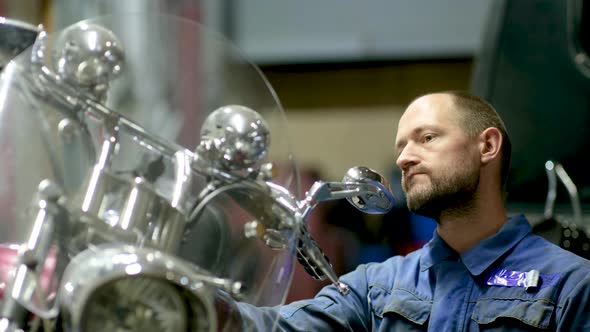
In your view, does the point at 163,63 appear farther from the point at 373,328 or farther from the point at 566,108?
the point at 566,108

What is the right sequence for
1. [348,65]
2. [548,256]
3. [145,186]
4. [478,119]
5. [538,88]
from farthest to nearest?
[348,65] < [538,88] < [478,119] < [548,256] < [145,186]

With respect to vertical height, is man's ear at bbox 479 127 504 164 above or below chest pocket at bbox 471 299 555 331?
above

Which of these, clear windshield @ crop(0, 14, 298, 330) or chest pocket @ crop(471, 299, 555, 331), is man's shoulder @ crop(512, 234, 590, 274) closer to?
chest pocket @ crop(471, 299, 555, 331)

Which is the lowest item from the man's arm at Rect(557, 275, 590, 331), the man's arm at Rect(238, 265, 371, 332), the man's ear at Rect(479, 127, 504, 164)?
the man's arm at Rect(238, 265, 371, 332)

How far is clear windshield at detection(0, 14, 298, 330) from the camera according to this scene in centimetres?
114

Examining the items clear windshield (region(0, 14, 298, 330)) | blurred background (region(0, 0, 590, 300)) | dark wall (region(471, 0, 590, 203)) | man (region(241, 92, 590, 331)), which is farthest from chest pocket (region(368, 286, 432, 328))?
blurred background (region(0, 0, 590, 300))

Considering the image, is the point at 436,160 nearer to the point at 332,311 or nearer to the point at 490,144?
the point at 490,144

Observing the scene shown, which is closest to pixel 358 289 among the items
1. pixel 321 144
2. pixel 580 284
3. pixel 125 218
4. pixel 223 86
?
pixel 580 284

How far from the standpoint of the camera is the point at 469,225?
64.6 inches

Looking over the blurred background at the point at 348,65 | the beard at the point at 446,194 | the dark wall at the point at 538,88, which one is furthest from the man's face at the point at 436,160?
the blurred background at the point at 348,65

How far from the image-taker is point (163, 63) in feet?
4.21

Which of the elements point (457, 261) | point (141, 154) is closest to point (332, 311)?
point (457, 261)

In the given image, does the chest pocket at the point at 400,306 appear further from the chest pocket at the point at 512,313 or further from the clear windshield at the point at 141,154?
the clear windshield at the point at 141,154

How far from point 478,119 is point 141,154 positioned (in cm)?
68
